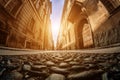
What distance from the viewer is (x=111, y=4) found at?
5.67 metres

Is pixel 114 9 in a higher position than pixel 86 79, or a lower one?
higher

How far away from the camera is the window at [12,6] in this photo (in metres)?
6.43

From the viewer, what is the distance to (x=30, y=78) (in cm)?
103

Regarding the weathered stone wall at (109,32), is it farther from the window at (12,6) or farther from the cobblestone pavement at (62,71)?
the window at (12,6)

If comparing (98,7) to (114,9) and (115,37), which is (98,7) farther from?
(115,37)

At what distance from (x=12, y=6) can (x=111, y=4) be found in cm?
667

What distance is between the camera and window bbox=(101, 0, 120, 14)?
17.7 ft

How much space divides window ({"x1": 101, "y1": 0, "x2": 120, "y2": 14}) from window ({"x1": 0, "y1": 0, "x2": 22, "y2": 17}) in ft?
20.6

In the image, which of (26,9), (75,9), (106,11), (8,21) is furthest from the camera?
(75,9)

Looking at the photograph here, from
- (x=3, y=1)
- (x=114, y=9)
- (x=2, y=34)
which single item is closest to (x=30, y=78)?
(x=114, y=9)

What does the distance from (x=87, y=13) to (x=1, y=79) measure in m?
8.15

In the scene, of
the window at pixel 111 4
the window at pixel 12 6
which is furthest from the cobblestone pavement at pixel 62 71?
the window at pixel 12 6

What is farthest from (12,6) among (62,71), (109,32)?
(62,71)

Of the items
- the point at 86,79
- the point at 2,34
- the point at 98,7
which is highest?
the point at 98,7
